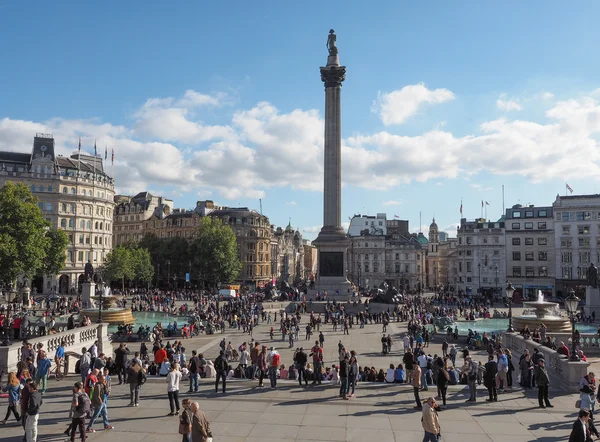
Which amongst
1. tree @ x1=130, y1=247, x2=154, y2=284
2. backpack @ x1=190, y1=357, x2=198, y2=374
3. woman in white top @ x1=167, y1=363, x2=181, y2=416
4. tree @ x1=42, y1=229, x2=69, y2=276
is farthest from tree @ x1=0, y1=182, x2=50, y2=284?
woman in white top @ x1=167, y1=363, x2=181, y2=416

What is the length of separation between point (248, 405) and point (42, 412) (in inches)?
243

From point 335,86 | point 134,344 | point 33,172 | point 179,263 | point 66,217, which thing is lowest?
point 134,344

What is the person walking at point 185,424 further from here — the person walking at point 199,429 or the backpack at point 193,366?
the backpack at point 193,366

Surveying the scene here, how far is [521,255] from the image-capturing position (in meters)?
Result: 87.5

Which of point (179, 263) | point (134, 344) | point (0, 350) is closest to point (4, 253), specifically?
point (134, 344)

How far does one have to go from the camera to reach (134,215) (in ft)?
382

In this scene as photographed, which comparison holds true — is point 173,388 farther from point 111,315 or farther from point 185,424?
point 111,315

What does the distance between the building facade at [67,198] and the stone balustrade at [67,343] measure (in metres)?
56.0

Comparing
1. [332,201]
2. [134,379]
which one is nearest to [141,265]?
[332,201]

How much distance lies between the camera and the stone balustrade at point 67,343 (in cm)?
1911

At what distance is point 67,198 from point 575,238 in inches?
3146

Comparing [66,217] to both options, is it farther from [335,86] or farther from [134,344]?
[134,344]

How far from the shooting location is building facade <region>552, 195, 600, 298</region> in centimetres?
7650

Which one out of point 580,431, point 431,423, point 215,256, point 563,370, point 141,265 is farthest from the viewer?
point 215,256
